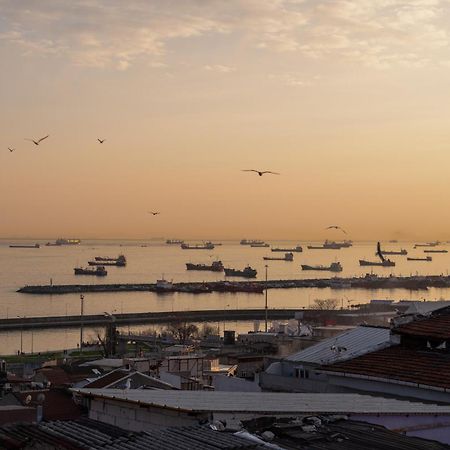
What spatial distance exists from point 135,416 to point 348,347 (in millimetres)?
4603

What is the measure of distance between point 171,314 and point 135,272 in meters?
56.2

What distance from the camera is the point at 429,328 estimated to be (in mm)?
8672

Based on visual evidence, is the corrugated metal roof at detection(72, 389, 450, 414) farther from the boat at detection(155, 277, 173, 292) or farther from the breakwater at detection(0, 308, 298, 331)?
the boat at detection(155, 277, 173, 292)

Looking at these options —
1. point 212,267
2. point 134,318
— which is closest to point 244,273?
point 212,267

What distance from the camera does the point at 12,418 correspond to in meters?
8.07

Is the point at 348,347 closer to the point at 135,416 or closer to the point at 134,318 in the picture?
the point at 135,416

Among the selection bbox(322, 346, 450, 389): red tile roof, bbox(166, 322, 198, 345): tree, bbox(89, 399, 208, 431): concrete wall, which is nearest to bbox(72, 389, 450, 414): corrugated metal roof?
bbox(89, 399, 208, 431): concrete wall

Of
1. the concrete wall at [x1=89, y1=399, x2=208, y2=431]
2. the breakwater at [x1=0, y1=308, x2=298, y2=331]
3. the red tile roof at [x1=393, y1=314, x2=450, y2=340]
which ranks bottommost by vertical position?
the breakwater at [x1=0, y1=308, x2=298, y2=331]

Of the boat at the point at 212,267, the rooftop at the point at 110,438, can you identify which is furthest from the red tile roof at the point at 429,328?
the boat at the point at 212,267

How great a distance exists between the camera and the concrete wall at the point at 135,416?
490 centimetres

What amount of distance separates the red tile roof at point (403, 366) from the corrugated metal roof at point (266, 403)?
1448 mm

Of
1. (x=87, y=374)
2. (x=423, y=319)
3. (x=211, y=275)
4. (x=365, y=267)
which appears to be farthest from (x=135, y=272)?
(x=423, y=319)

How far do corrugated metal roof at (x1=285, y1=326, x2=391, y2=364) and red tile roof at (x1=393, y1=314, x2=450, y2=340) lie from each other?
0.97 feet

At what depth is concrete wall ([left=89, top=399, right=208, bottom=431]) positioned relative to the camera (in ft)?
16.1
